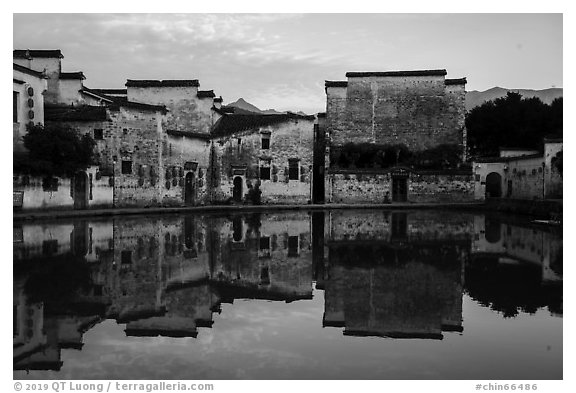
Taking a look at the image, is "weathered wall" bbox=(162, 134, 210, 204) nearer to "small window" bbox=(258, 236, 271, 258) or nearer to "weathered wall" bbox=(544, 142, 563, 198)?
"small window" bbox=(258, 236, 271, 258)

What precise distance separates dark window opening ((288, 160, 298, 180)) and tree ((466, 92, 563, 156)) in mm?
18723

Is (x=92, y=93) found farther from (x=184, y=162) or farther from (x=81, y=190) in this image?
(x=81, y=190)

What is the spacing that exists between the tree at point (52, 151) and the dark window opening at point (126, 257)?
12.7 metres

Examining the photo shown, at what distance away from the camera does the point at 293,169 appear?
37.0 meters

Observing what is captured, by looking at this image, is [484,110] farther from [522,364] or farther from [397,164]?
[522,364]

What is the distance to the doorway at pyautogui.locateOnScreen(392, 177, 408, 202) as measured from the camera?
38219 millimetres

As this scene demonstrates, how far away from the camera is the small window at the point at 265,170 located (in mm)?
36438

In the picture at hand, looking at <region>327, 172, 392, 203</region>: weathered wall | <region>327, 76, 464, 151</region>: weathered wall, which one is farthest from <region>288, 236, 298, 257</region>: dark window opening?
<region>327, 76, 464, 151</region>: weathered wall

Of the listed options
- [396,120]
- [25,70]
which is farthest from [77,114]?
[396,120]

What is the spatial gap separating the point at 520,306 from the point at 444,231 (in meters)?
11.2

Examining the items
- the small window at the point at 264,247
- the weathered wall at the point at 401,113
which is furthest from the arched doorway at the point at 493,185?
the small window at the point at 264,247

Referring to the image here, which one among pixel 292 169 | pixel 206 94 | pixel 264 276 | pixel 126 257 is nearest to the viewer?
pixel 264 276

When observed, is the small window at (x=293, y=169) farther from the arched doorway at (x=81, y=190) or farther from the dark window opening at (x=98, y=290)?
the dark window opening at (x=98, y=290)

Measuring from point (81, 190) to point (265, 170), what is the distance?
12988 mm
